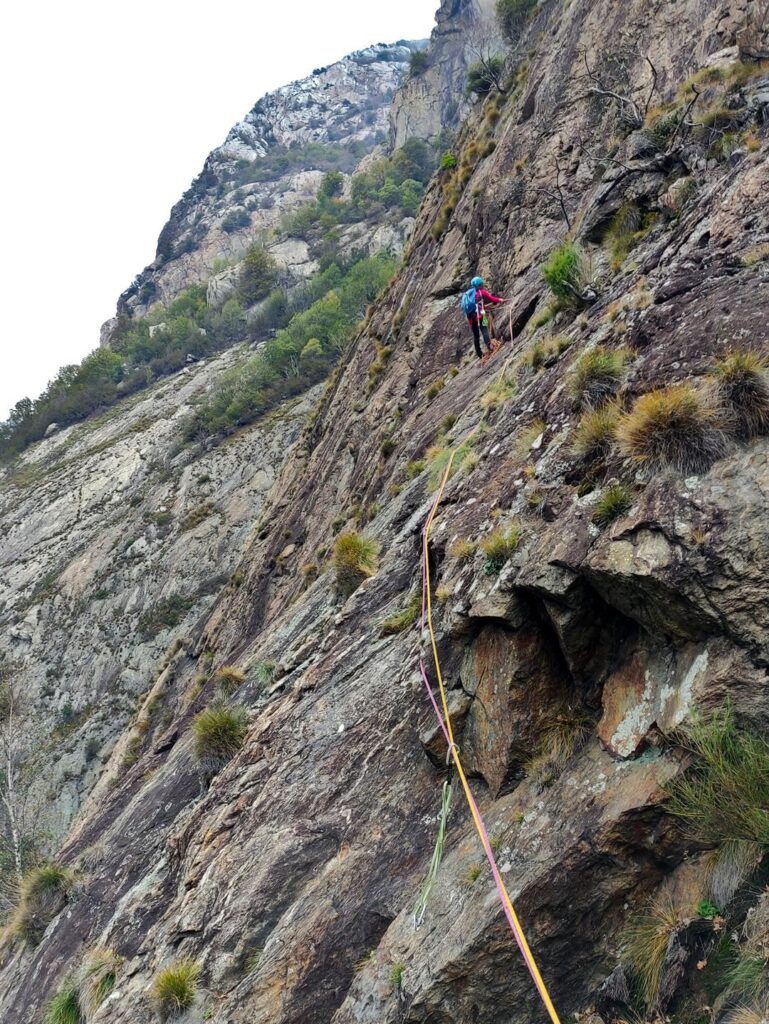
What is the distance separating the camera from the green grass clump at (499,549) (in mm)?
6301

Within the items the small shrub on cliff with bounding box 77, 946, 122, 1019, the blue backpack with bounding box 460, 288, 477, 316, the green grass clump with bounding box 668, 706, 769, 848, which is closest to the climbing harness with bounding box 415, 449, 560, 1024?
the green grass clump with bounding box 668, 706, 769, 848

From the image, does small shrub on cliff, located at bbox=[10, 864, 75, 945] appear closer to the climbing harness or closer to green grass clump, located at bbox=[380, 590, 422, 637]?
green grass clump, located at bbox=[380, 590, 422, 637]

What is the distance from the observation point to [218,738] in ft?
32.5

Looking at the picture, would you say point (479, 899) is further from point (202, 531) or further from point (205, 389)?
point (205, 389)

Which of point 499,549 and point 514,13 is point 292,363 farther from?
point 499,549

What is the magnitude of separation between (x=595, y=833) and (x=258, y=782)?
4.95 m

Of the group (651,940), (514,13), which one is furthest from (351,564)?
(514,13)

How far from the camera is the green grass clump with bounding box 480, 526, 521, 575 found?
630 cm

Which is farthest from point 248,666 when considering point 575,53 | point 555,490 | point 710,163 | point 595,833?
point 575,53

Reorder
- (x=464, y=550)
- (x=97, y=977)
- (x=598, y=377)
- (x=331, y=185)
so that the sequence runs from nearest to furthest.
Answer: (x=598, y=377) → (x=464, y=550) → (x=97, y=977) → (x=331, y=185)

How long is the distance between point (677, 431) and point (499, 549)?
2.07m

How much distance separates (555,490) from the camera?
6430 mm

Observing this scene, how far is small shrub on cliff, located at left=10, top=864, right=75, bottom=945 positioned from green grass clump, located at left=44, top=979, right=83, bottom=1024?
10.1 feet

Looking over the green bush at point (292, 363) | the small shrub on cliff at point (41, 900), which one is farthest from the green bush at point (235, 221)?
the small shrub on cliff at point (41, 900)
